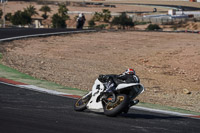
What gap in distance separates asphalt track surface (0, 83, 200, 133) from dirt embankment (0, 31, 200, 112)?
4412 mm

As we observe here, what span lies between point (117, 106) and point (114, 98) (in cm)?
19

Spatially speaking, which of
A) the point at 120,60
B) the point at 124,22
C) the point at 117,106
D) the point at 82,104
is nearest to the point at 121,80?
the point at 117,106

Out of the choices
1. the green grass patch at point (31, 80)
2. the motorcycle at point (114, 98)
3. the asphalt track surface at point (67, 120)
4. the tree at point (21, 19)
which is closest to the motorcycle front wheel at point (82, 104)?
the motorcycle at point (114, 98)

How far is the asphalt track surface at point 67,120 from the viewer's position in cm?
736

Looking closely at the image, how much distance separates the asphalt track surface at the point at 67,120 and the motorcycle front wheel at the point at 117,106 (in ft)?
0.45

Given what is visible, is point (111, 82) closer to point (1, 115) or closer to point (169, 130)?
point (169, 130)

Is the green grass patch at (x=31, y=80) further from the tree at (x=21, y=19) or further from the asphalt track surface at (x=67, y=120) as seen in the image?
the tree at (x=21, y=19)

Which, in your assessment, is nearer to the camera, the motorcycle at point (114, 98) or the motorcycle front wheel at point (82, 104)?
the motorcycle at point (114, 98)

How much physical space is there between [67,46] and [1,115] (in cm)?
2151

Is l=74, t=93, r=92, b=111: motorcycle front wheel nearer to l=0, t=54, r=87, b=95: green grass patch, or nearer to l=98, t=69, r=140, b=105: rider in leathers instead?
l=98, t=69, r=140, b=105: rider in leathers

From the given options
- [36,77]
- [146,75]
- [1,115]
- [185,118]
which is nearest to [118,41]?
[146,75]

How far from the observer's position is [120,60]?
25953 millimetres

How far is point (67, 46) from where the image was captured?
2941 cm

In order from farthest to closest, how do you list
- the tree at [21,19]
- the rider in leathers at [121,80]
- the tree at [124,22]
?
the tree at [21,19] → the tree at [124,22] → the rider in leathers at [121,80]
